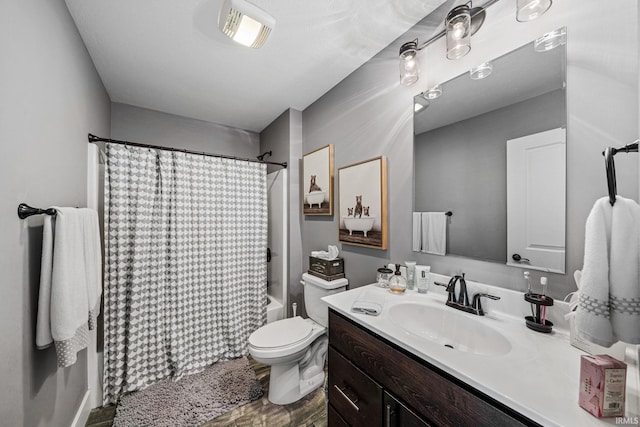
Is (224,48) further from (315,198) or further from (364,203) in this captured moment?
(364,203)

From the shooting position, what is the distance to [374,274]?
1.73 meters

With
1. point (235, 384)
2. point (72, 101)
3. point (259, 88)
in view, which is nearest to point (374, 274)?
point (235, 384)

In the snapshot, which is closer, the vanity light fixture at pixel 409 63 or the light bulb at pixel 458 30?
the light bulb at pixel 458 30

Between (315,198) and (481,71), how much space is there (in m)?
1.49

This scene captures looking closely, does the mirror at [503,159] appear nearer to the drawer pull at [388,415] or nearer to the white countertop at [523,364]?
the white countertop at [523,364]

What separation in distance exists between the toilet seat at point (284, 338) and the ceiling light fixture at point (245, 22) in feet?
6.18

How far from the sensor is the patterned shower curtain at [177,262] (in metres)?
1.78

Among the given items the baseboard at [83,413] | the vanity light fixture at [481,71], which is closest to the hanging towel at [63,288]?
the baseboard at [83,413]

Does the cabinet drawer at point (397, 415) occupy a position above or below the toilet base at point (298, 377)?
above

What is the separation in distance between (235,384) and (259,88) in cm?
244

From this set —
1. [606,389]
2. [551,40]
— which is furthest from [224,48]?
[606,389]

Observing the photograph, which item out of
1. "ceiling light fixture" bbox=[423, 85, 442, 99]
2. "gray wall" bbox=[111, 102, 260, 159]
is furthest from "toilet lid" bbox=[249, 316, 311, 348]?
"gray wall" bbox=[111, 102, 260, 159]

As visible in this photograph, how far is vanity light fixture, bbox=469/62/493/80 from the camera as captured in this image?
113 cm

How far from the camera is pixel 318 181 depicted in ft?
7.36
